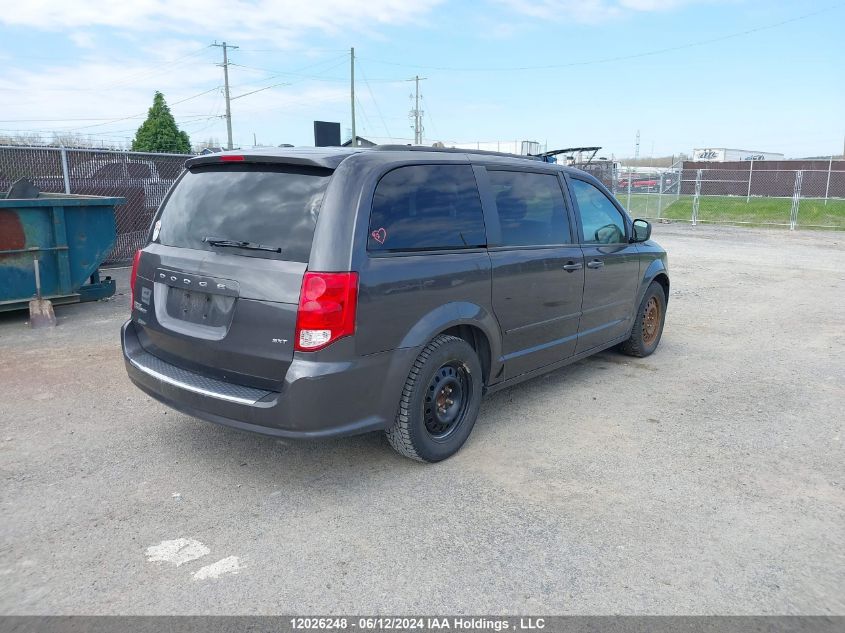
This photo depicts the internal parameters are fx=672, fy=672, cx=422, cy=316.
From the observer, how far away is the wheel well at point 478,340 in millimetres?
4121

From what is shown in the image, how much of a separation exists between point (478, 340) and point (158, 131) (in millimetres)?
36342

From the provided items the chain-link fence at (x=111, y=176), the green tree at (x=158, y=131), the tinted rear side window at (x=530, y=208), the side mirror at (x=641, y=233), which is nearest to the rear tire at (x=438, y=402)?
the tinted rear side window at (x=530, y=208)

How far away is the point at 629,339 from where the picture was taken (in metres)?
6.28

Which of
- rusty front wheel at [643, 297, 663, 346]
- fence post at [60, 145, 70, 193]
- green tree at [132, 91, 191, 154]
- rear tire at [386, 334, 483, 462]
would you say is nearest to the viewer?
rear tire at [386, 334, 483, 462]

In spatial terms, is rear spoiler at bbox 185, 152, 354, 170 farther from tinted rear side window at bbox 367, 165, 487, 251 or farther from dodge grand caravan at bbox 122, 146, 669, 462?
tinted rear side window at bbox 367, 165, 487, 251

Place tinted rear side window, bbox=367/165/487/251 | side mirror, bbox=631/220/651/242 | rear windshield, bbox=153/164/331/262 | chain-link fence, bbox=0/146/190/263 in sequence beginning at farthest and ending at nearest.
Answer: chain-link fence, bbox=0/146/190/263, side mirror, bbox=631/220/651/242, tinted rear side window, bbox=367/165/487/251, rear windshield, bbox=153/164/331/262

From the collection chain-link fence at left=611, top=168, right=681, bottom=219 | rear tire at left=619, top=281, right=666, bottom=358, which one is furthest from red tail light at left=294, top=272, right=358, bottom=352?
chain-link fence at left=611, top=168, right=681, bottom=219

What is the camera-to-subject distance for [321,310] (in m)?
3.25

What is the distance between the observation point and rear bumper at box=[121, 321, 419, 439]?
328cm

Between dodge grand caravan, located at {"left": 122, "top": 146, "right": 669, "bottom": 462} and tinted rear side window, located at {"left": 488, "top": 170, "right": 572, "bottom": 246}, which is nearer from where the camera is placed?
dodge grand caravan, located at {"left": 122, "top": 146, "right": 669, "bottom": 462}

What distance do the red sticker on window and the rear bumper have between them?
595 mm

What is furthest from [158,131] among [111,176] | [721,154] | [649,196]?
[721,154]

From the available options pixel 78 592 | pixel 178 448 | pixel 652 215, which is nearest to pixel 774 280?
pixel 178 448

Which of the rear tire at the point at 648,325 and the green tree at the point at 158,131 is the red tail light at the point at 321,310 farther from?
the green tree at the point at 158,131
